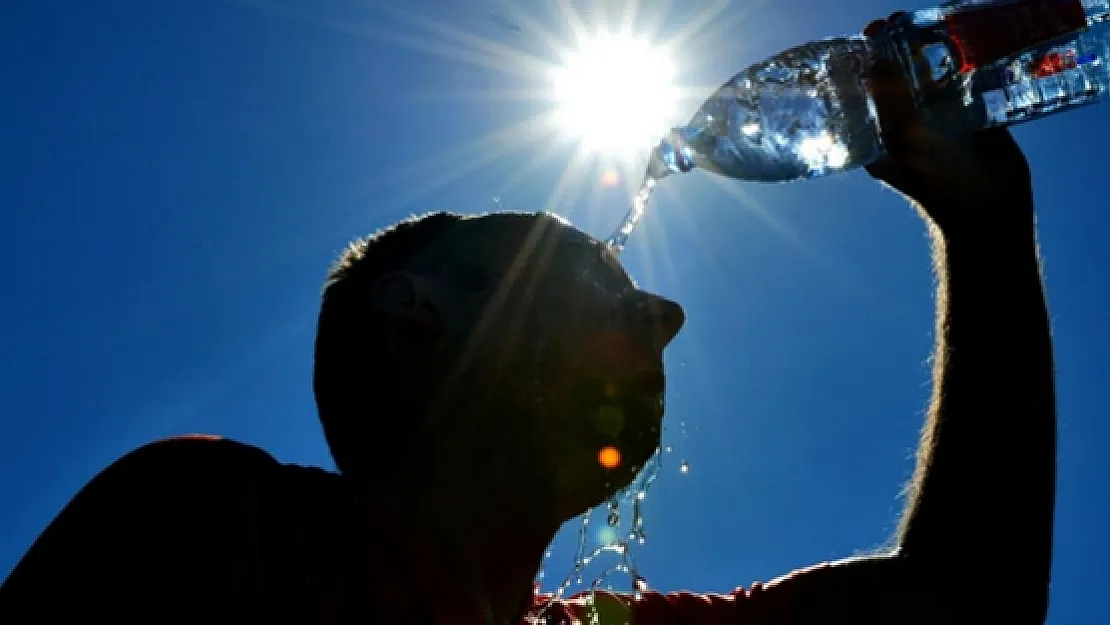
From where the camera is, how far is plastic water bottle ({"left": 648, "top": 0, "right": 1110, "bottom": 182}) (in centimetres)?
289

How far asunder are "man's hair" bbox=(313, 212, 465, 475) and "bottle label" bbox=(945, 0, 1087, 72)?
1.96 metres

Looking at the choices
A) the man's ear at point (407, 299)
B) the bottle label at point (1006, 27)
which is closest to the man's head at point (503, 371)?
the man's ear at point (407, 299)

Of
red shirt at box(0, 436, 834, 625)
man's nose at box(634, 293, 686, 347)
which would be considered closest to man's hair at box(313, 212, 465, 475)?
red shirt at box(0, 436, 834, 625)

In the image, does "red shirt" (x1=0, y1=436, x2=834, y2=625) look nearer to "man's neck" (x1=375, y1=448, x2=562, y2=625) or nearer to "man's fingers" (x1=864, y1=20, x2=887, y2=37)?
"man's neck" (x1=375, y1=448, x2=562, y2=625)

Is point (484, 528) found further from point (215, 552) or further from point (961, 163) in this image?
point (961, 163)

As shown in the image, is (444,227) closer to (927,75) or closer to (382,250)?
(382,250)

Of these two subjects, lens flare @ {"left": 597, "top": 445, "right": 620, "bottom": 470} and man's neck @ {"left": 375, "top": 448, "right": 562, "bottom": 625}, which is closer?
man's neck @ {"left": 375, "top": 448, "right": 562, "bottom": 625}

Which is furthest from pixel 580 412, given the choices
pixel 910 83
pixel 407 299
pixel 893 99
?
pixel 910 83

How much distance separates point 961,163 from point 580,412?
1575mm

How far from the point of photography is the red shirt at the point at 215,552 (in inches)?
58.2

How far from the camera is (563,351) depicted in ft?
8.33

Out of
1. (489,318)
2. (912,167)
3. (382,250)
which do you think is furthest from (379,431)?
(912,167)

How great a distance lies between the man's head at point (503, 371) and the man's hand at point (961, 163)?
3.26 ft

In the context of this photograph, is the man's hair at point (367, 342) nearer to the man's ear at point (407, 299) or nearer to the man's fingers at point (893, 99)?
the man's ear at point (407, 299)
